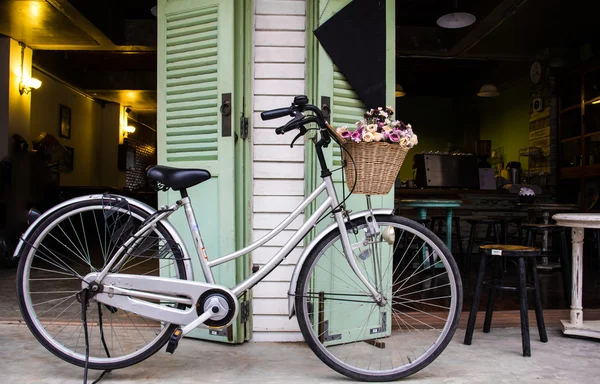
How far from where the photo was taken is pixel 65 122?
9797mm

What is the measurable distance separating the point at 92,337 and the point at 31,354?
13.6 inches

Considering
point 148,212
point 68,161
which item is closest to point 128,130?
point 68,161

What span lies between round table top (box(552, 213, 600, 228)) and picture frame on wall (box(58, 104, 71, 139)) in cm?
933

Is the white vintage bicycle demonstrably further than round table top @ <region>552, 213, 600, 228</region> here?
No

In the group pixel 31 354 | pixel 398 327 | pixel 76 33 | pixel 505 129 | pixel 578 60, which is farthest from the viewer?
pixel 505 129

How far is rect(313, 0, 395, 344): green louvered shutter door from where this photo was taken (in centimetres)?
273

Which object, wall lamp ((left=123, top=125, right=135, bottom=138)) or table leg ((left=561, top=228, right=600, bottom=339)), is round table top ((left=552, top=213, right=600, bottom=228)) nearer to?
table leg ((left=561, top=228, right=600, bottom=339))

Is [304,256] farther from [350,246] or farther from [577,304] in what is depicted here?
[577,304]

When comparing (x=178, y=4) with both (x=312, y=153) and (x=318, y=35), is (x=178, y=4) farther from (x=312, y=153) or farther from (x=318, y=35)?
(x=312, y=153)

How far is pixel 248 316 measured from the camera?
279 centimetres

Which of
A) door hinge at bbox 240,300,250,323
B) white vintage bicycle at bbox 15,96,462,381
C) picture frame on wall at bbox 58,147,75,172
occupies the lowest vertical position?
door hinge at bbox 240,300,250,323

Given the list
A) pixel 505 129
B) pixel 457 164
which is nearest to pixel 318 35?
pixel 457 164

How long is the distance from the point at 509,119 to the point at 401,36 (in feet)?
13.4

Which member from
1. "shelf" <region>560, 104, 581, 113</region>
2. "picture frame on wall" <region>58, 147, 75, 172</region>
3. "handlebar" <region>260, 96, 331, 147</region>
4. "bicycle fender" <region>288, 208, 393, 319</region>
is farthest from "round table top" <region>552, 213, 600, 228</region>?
"picture frame on wall" <region>58, 147, 75, 172</region>
